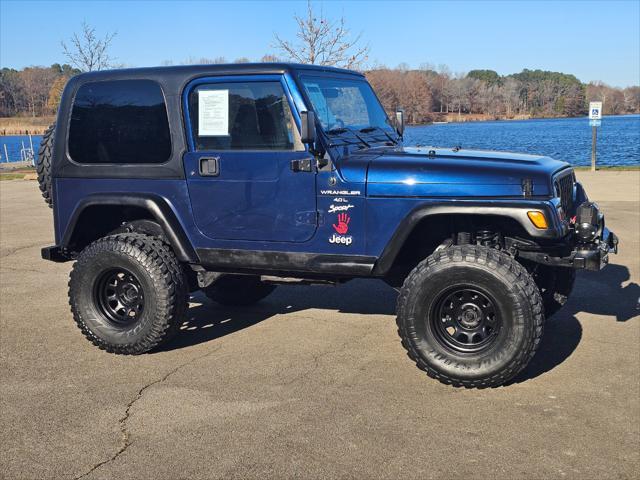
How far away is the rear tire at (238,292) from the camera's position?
652cm

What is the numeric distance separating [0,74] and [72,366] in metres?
147

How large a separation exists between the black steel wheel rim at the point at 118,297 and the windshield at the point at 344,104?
196cm

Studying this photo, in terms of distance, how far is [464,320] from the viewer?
4.63 m

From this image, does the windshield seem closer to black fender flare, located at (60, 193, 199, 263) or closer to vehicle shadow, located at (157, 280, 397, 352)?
black fender flare, located at (60, 193, 199, 263)

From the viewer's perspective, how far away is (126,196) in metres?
5.23

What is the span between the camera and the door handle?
4.97 metres

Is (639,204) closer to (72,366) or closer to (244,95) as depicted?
(244,95)

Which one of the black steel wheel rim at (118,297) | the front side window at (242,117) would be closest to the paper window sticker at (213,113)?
the front side window at (242,117)

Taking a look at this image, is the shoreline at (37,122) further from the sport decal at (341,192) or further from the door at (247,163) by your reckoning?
the sport decal at (341,192)

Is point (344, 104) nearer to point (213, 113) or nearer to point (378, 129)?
point (378, 129)

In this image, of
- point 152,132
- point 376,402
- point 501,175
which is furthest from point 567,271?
point 152,132

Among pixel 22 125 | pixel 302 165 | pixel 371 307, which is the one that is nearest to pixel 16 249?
pixel 371 307

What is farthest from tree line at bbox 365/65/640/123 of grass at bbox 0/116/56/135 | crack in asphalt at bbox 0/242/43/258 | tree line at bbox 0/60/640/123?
crack in asphalt at bbox 0/242/43/258

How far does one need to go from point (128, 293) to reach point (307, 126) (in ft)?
6.90
